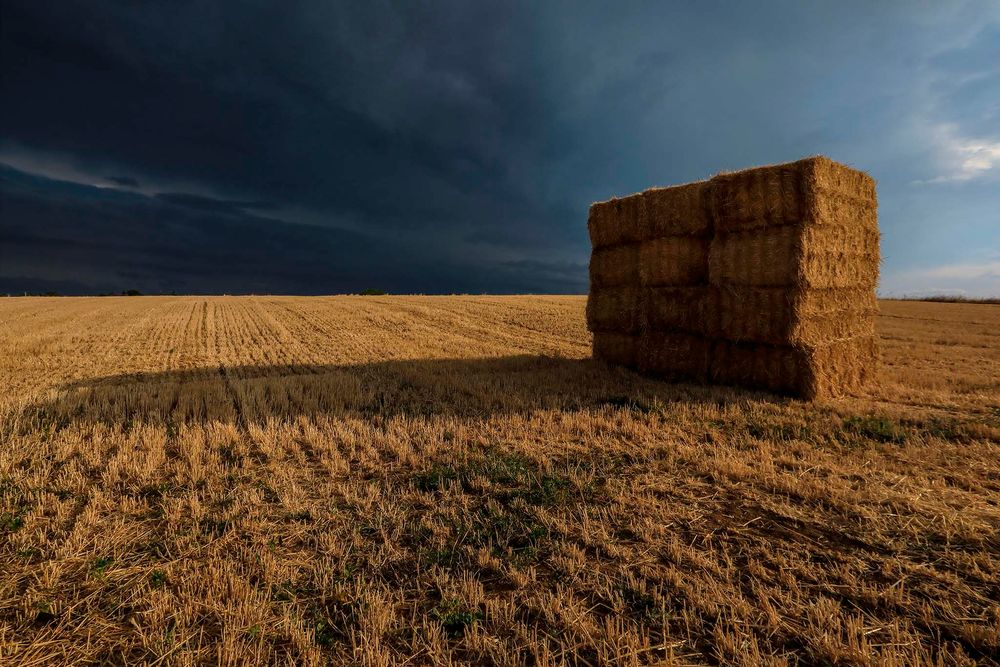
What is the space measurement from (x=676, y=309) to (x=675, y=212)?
84.8 inches

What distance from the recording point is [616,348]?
12.0 meters

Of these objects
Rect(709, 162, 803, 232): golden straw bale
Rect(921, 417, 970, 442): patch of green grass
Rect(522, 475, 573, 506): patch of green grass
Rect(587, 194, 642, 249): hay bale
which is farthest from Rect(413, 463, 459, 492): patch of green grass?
Rect(587, 194, 642, 249): hay bale

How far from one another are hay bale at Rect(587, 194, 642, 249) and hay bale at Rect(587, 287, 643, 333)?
1249mm

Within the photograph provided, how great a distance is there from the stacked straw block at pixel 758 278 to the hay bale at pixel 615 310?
51mm

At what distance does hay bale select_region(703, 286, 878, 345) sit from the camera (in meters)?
8.58

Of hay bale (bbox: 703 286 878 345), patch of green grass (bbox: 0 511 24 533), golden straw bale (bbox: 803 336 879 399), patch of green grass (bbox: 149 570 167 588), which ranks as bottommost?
patch of green grass (bbox: 149 570 167 588)

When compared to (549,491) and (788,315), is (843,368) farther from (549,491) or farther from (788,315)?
(549,491)

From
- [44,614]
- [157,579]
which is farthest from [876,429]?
[44,614]

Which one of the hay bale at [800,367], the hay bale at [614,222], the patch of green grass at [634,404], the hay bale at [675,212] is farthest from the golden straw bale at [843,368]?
the hay bale at [614,222]

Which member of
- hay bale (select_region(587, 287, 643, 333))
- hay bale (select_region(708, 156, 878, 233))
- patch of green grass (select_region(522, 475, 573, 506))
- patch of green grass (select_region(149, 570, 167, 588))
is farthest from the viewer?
hay bale (select_region(587, 287, 643, 333))

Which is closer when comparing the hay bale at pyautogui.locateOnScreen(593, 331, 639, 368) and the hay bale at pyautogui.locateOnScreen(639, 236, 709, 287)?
the hay bale at pyautogui.locateOnScreen(639, 236, 709, 287)

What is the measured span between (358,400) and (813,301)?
871 cm

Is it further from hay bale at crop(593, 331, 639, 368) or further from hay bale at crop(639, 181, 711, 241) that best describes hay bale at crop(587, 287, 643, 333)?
hay bale at crop(639, 181, 711, 241)

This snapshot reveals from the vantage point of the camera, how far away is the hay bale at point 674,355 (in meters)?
10.1
